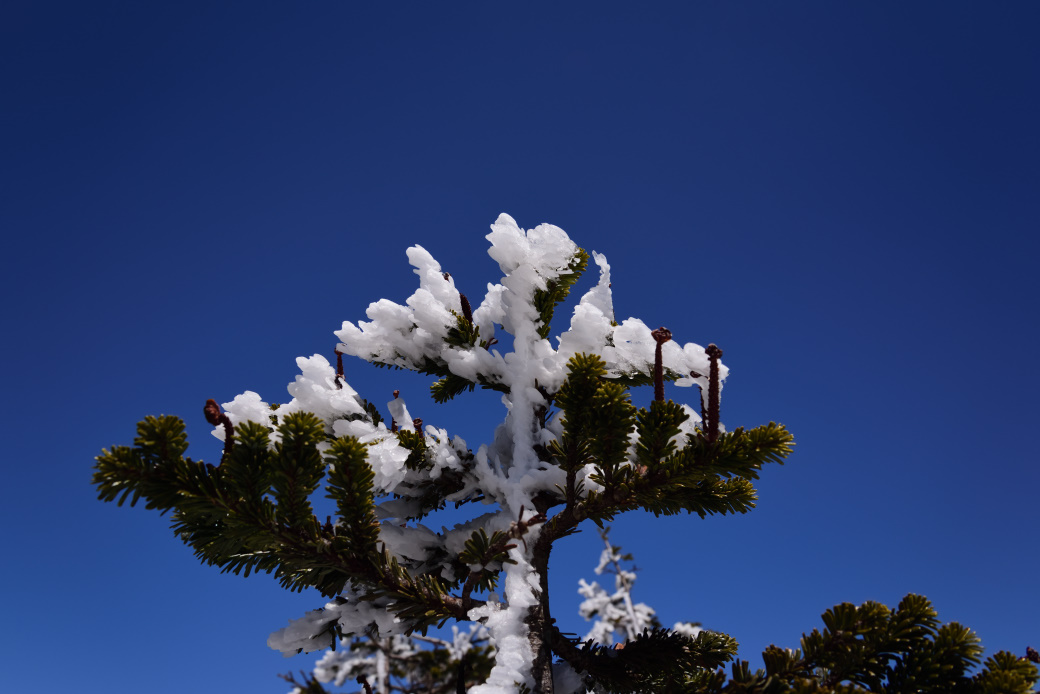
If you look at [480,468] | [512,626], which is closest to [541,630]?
[512,626]

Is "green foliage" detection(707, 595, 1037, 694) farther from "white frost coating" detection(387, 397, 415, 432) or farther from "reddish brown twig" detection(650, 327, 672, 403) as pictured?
"white frost coating" detection(387, 397, 415, 432)

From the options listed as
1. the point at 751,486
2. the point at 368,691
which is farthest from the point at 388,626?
the point at 751,486

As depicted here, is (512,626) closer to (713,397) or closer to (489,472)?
(489,472)

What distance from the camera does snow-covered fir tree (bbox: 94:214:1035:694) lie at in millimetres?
2283

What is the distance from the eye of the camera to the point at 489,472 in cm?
325

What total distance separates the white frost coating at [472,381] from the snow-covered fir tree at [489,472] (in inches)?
0.4

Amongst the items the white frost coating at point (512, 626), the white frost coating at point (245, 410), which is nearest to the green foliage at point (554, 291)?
the white frost coating at point (512, 626)

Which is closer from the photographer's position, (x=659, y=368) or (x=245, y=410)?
(x=659, y=368)

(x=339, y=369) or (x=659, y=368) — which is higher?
(x=339, y=369)

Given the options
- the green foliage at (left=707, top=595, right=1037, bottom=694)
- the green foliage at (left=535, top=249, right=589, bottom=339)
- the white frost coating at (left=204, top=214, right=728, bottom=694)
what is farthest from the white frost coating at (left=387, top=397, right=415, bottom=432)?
the green foliage at (left=707, top=595, right=1037, bottom=694)

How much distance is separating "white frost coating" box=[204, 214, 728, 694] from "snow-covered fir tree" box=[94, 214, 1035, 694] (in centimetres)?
1

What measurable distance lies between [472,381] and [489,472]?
0.62 meters

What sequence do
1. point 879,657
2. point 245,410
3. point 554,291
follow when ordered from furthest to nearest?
1. point 554,291
2. point 245,410
3. point 879,657

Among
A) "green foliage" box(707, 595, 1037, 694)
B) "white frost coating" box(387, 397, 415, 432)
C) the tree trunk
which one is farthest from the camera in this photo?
"white frost coating" box(387, 397, 415, 432)
